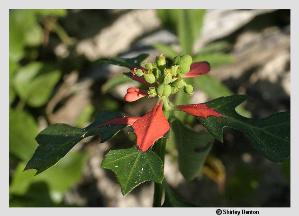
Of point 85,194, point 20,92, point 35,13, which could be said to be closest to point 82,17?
point 35,13

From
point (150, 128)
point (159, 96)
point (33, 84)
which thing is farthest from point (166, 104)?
point (33, 84)

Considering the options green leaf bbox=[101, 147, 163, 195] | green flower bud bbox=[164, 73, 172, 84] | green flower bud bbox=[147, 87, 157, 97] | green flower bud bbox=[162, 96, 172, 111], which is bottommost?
green leaf bbox=[101, 147, 163, 195]

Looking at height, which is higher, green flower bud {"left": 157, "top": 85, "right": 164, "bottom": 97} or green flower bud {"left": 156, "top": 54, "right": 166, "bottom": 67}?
green flower bud {"left": 156, "top": 54, "right": 166, "bottom": 67}

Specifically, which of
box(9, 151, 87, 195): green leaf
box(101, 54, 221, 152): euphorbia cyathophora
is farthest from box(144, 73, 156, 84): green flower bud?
box(9, 151, 87, 195): green leaf

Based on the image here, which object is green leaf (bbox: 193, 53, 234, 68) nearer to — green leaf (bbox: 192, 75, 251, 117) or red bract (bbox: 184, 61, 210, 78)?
green leaf (bbox: 192, 75, 251, 117)

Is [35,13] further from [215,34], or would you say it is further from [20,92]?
[215,34]

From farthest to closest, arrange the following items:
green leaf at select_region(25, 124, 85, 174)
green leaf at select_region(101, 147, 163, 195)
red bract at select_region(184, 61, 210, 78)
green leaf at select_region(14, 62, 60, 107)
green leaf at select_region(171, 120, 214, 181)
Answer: green leaf at select_region(14, 62, 60, 107), green leaf at select_region(171, 120, 214, 181), red bract at select_region(184, 61, 210, 78), green leaf at select_region(25, 124, 85, 174), green leaf at select_region(101, 147, 163, 195)

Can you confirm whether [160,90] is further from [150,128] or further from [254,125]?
[254,125]
